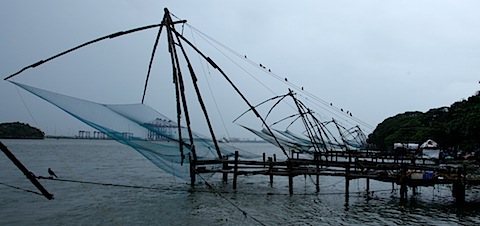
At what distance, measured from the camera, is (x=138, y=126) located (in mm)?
10656

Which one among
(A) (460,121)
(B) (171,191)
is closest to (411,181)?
(B) (171,191)

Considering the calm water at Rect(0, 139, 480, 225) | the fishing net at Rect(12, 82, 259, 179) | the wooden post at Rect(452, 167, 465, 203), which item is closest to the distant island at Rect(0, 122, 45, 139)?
the calm water at Rect(0, 139, 480, 225)

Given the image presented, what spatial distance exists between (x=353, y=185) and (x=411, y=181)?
4506 millimetres

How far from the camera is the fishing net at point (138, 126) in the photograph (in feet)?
29.7

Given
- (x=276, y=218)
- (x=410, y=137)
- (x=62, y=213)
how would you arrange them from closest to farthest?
(x=276, y=218) < (x=62, y=213) < (x=410, y=137)

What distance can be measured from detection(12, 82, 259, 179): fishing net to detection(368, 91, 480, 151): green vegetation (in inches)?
715

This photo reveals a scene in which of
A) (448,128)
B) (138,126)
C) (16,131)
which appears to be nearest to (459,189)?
(138,126)

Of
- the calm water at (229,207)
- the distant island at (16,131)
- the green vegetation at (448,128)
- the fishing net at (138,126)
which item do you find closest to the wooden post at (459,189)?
the calm water at (229,207)

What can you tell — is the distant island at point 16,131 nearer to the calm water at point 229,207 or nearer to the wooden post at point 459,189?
the calm water at point 229,207

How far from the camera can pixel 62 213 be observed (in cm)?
1027

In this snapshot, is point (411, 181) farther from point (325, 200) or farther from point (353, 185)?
point (353, 185)

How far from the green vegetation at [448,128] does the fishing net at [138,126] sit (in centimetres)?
1815

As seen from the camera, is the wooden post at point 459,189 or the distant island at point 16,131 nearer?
the wooden post at point 459,189

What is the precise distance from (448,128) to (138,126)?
2460 cm
